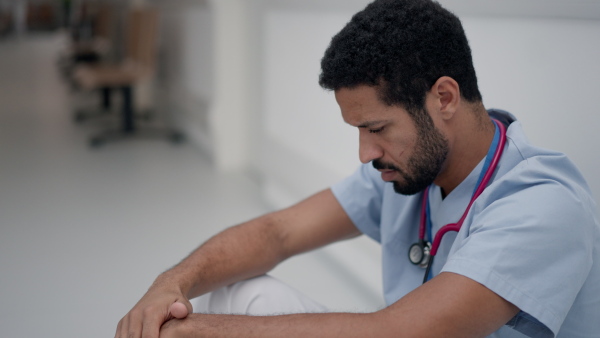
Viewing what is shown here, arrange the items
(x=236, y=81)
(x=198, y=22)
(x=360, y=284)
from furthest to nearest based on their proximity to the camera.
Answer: (x=198, y=22), (x=236, y=81), (x=360, y=284)

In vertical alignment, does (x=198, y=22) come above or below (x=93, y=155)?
above

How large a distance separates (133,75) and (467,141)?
3.69 meters

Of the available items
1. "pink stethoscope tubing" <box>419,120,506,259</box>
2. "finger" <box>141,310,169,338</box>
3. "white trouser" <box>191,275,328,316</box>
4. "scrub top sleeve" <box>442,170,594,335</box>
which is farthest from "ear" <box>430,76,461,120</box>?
"finger" <box>141,310,169,338</box>

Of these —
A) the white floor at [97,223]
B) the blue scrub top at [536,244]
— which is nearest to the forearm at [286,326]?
the blue scrub top at [536,244]

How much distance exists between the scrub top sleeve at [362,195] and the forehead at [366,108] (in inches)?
12.1

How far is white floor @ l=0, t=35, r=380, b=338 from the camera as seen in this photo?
6.78ft

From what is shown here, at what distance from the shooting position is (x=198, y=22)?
3.91 meters

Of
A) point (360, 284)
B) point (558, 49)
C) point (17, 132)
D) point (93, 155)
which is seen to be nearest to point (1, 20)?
point (17, 132)

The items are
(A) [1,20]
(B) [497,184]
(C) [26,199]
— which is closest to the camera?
(B) [497,184]

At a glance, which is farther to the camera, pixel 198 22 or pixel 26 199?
pixel 198 22

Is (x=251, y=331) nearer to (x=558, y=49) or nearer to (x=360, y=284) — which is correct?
(x=558, y=49)

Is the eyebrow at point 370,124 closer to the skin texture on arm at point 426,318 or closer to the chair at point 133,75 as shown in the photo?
the skin texture on arm at point 426,318

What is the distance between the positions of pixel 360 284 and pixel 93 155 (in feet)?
7.99

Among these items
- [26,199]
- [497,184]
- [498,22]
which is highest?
[498,22]
